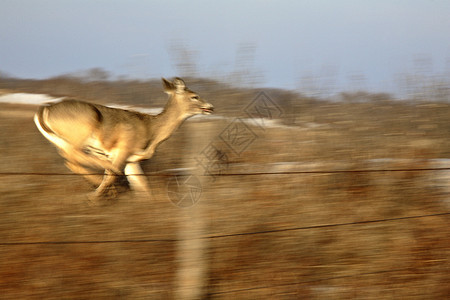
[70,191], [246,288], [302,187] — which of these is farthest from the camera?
[302,187]

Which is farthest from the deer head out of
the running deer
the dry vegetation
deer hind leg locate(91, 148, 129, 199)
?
deer hind leg locate(91, 148, 129, 199)

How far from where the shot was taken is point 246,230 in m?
7.89

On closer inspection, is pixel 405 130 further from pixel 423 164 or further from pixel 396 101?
pixel 423 164

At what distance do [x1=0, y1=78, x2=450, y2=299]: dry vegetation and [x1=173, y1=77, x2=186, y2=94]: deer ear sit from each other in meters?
0.36

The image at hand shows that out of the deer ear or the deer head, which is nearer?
the deer ear

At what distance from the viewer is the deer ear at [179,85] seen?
7714 mm

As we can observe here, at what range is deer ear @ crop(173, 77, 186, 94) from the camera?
25.3 ft

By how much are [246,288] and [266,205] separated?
186cm

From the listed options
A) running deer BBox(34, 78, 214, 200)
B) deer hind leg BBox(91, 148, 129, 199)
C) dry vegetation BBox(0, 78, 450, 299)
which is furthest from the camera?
deer hind leg BBox(91, 148, 129, 199)

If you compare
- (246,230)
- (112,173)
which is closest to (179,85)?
(112,173)

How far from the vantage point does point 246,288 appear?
6844 mm

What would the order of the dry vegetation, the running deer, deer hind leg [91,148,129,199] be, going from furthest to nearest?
deer hind leg [91,148,129,199], the running deer, the dry vegetation

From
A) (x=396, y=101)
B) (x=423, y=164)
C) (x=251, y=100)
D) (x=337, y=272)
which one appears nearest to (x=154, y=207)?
(x=251, y=100)

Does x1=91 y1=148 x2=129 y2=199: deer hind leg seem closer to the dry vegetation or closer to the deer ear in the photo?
the dry vegetation
